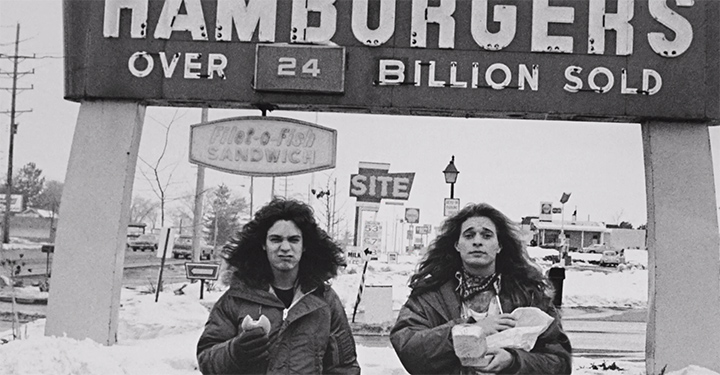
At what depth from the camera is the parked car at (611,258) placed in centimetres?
4704

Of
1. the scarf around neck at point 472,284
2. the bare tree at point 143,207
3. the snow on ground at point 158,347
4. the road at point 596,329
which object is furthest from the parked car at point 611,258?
the scarf around neck at point 472,284

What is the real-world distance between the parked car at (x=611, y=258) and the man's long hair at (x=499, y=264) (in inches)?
1584

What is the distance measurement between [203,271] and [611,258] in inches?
1572

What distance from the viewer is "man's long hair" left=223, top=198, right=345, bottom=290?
8.48 metres

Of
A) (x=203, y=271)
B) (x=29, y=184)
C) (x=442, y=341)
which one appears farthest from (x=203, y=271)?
(x=29, y=184)

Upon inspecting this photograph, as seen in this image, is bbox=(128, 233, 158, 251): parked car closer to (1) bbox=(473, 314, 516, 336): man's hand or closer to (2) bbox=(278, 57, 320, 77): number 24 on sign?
(2) bbox=(278, 57, 320, 77): number 24 on sign

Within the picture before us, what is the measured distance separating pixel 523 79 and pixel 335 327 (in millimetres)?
3462

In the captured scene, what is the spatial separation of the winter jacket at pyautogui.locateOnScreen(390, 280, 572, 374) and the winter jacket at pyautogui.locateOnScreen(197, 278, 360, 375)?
554 mm

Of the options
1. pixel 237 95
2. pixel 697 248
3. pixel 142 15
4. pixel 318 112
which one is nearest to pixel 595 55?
pixel 697 248

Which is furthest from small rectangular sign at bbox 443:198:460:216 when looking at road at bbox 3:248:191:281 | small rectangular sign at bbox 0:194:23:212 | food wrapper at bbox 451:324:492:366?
small rectangular sign at bbox 0:194:23:212

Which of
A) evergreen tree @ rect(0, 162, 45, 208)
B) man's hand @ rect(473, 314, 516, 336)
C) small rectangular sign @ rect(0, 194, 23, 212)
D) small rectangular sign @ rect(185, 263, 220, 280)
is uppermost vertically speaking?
evergreen tree @ rect(0, 162, 45, 208)

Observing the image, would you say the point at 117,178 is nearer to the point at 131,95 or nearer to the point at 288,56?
the point at 131,95

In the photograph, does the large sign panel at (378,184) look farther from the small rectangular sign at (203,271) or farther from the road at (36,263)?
the road at (36,263)

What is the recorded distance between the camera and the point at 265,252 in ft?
28.1
